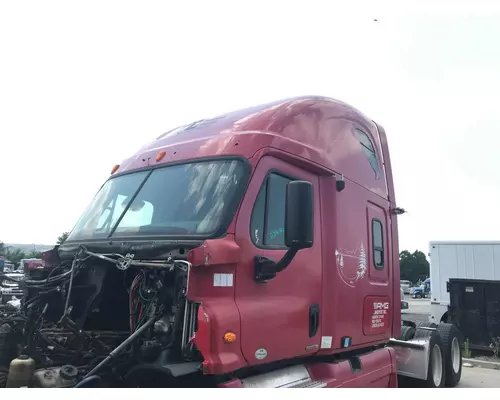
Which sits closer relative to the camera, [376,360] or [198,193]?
[198,193]

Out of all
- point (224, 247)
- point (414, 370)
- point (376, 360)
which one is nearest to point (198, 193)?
point (224, 247)

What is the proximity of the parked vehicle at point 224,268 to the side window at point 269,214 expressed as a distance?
0.04 ft

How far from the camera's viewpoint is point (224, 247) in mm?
3430

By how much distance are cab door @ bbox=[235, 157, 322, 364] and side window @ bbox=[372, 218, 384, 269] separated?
1409mm

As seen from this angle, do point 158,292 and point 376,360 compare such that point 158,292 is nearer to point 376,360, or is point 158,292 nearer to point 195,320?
point 195,320

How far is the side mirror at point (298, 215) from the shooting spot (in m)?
3.38

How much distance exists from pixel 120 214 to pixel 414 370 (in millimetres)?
4674

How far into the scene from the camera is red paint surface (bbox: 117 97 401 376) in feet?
11.1

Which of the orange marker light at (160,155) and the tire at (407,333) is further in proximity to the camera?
the tire at (407,333)

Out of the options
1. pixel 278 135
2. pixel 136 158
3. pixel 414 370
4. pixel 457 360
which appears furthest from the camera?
pixel 457 360

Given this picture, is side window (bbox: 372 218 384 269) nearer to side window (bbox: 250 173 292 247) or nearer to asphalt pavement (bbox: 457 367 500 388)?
side window (bbox: 250 173 292 247)

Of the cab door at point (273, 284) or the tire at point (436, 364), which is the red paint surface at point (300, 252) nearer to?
the cab door at point (273, 284)

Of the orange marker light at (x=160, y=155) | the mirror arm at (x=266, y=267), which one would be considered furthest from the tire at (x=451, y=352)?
the orange marker light at (x=160, y=155)

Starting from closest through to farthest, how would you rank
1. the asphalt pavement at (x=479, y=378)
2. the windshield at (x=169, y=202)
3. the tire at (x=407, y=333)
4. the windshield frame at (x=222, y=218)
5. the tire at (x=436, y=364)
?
the windshield frame at (x=222, y=218) → the windshield at (x=169, y=202) → the tire at (x=436, y=364) → the tire at (x=407, y=333) → the asphalt pavement at (x=479, y=378)
